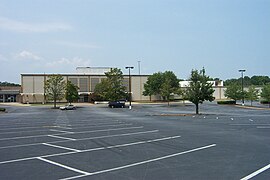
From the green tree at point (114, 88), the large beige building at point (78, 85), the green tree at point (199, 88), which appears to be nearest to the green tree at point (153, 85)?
the large beige building at point (78, 85)

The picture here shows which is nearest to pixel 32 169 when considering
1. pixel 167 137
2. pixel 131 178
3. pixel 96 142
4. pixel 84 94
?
pixel 131 178

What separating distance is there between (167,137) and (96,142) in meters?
3.73

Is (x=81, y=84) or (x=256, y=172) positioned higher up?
(x=81, y=84)

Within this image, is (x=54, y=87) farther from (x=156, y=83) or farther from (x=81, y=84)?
(x=156, y=83)

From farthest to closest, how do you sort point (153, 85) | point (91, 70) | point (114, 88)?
1. point (91, 70)
2. point (153, 85)
3. point (114, 88)

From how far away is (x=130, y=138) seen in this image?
15727 mm

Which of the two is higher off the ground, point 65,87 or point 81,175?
point 65,87

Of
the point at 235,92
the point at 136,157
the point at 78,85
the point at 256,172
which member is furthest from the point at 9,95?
the point at 256,172

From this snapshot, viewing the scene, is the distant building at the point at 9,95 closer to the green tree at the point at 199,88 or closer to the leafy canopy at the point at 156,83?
the leafy canopy at the point at 156,83

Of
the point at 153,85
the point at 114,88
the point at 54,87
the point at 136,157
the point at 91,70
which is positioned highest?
the point at 91,70

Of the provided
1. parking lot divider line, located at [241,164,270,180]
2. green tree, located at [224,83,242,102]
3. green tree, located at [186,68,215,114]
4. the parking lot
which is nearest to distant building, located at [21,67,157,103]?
green tree, located at [224,83,242,102]

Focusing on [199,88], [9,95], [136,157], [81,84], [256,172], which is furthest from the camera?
[9,95]

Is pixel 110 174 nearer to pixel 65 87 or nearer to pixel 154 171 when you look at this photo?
pixel 154 171

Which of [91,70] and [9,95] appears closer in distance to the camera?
[91,70]
